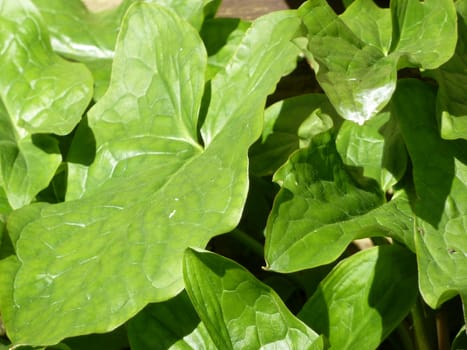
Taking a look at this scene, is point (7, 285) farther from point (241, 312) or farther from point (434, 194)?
point (434, 194)

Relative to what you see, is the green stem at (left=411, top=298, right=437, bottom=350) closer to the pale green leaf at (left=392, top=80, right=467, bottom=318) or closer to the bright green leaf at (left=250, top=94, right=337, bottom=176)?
the pale green leaf at (left=392, top=80, right=467, bottom=318)

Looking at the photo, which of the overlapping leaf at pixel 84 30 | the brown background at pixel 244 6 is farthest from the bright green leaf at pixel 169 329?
the brown background at pixel 244 6

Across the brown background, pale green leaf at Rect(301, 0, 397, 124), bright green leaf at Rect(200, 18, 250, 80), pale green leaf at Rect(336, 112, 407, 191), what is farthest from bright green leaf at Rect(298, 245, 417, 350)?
the brown background

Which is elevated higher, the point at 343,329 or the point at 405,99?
the point at 405,99

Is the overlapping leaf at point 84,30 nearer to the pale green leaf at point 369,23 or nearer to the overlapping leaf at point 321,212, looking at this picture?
the pale green leaf at point 369,23

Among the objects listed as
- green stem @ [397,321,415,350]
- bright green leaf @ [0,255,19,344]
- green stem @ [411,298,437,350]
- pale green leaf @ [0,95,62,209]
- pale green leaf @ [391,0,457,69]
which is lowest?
green stem @ [397,321,415,350]

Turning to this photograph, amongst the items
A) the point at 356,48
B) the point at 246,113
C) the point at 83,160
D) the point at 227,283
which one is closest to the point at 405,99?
the point at 356,48

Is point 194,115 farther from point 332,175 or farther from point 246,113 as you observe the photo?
point 332,175
